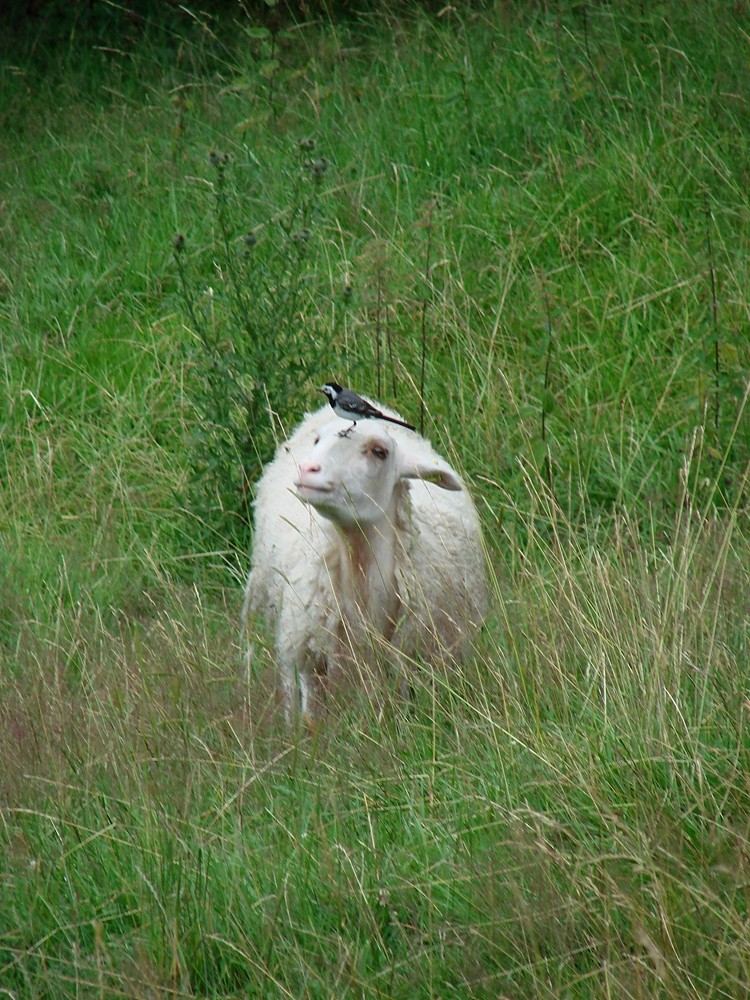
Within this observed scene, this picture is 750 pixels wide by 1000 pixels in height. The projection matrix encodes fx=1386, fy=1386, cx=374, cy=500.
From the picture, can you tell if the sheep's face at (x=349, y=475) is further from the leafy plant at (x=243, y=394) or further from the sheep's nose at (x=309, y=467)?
the leafy plant at (x=243, y=394)

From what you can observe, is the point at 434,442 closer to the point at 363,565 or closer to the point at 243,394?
the point at 243,394

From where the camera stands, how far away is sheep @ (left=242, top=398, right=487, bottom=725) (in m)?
4.54

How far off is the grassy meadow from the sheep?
18cm

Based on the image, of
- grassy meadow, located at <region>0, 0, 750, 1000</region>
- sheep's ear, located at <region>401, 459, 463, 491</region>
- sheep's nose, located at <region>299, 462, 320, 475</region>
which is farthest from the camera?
sheep's ear, located at <region>401, 459, 463, 491</region>

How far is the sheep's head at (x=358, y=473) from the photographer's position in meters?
4.42

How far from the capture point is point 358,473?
4.55m

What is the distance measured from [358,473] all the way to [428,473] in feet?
1.04

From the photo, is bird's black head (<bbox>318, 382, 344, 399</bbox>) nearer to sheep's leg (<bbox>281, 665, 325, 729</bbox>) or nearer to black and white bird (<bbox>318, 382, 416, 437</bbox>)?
black and white bird (<bbox>318, 382, 416, 437</bbox>)

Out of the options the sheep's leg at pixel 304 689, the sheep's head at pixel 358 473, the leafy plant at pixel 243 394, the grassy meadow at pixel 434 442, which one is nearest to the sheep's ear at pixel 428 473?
the sheep's head at pixel 358 473

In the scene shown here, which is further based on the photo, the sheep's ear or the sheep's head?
the sheep's ear

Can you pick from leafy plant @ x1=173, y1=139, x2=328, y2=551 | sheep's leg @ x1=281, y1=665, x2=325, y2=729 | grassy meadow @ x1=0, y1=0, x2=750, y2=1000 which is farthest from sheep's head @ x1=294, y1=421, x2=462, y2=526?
leafy plant @ x1=173, y1=139, x2=328, y2=551

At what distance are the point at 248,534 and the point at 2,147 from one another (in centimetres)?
534

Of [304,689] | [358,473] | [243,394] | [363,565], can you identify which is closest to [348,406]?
[358,473]

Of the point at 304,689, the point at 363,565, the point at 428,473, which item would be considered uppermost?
the point at 428,473
